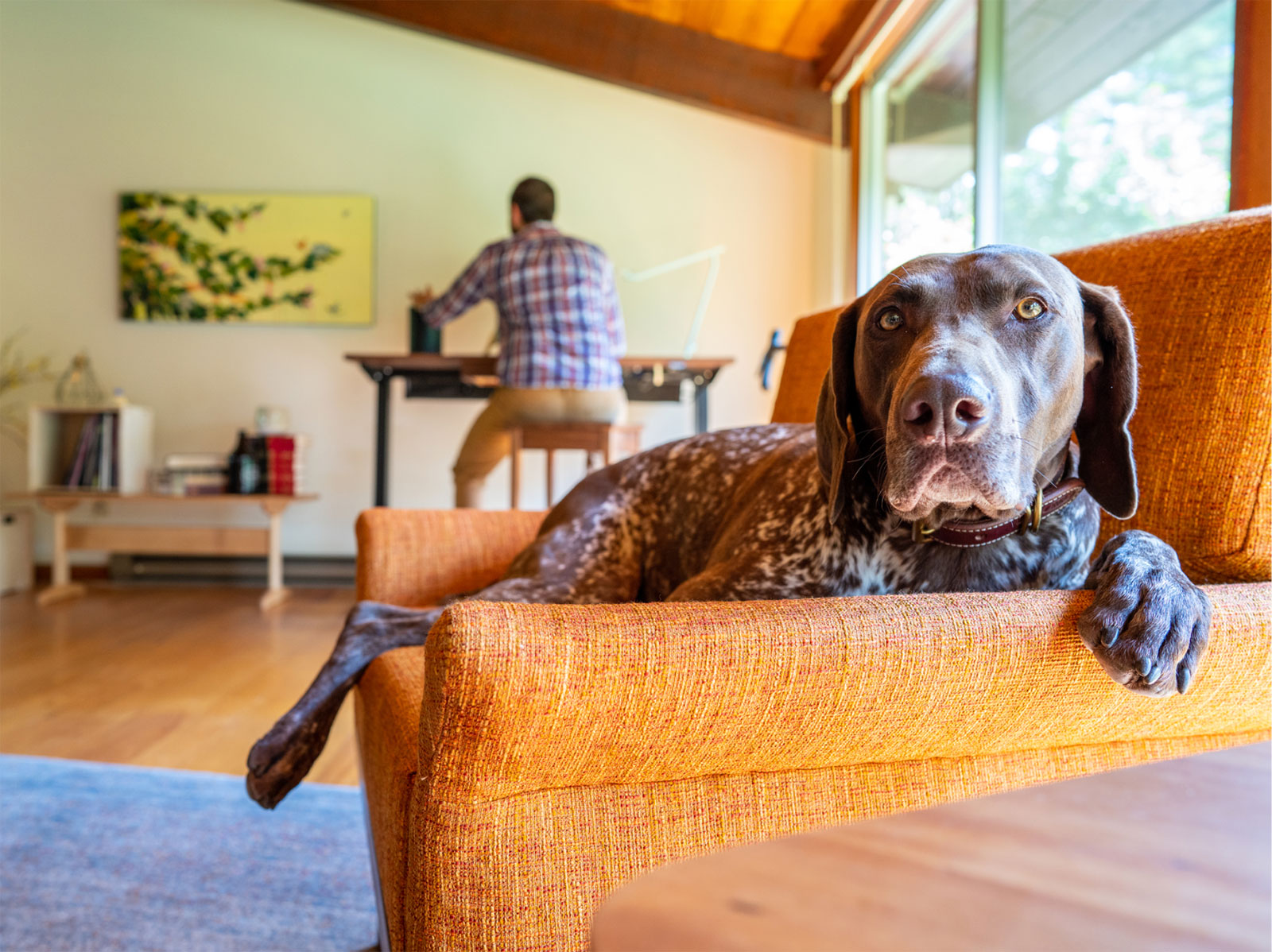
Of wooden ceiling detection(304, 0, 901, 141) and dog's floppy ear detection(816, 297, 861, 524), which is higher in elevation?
wooden ceiling detection(304, 0, 901, 141)

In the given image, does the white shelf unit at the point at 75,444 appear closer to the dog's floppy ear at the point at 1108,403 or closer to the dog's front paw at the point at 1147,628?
the dog's floppy ear at the point at 1108,403

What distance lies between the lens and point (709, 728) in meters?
0.73

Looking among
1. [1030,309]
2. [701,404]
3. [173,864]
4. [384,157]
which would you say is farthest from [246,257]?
[1030,309]

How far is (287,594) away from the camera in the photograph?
4922 mm

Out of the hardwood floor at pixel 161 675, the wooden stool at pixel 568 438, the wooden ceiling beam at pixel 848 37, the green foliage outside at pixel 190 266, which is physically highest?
the wooden ceiling beam at pixel 848 37

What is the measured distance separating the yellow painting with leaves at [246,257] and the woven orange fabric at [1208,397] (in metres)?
4.85

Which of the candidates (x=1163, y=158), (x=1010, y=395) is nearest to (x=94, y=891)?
(x=1010, y=395)

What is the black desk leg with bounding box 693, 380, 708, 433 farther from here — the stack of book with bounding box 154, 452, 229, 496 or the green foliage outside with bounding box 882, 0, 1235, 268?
the stack of book with bounding box 154, 452, 229, 496

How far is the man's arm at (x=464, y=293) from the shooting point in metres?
4.12

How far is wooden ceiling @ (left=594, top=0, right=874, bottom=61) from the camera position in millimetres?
4473

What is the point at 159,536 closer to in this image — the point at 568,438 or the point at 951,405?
the point at 568,438

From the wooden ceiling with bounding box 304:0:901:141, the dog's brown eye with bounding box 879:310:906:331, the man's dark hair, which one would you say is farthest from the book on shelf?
the dog's brown eye with bounding box 879:310:906:331

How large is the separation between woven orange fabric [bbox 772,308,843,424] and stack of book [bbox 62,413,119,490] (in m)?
4.13

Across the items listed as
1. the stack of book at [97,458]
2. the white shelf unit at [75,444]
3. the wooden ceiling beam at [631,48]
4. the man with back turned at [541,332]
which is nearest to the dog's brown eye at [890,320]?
the man with back turned at [541,332]
